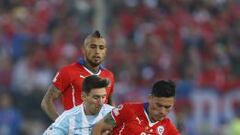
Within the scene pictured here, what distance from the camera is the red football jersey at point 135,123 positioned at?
8.35 meters

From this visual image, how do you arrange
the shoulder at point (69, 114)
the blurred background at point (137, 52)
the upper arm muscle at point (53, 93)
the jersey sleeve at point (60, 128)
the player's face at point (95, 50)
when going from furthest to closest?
the blurred background at point (137, 52) → the upper arm muscle at point (53, 93) → the player's face at point (95, 50) → the shoulder at point (69, 114) → the jersey sleeve at point (60, 128)

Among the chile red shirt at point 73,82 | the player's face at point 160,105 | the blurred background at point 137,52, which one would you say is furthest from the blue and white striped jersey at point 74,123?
the blurred background at point 137,52

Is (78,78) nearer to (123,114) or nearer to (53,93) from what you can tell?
(53,93)

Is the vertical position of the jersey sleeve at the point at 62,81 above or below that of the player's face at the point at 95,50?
below

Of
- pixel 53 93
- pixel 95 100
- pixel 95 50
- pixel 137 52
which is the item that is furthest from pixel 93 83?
pixel 137 52

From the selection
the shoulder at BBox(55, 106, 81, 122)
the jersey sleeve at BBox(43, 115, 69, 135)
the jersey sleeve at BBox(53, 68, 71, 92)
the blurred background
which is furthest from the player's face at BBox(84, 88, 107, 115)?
the blurred background

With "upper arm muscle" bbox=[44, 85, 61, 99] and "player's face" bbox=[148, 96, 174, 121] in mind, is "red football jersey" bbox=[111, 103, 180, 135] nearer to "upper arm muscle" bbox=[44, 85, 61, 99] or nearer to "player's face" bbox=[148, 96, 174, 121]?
"player's face" bbox=[148, 96, 174, 121]

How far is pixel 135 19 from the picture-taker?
19359 mm

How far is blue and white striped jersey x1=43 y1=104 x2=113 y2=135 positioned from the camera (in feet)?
27.7

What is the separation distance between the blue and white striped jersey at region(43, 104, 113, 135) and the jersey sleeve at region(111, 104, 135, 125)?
0.94 ft

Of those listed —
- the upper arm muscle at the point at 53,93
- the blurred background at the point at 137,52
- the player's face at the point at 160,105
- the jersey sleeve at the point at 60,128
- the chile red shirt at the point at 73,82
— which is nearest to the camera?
the player's face at the point at 160,105

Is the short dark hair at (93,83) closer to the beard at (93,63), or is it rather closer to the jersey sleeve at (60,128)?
the jersey sleeve at (60,128)

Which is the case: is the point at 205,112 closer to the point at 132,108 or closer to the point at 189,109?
the point at 189,109

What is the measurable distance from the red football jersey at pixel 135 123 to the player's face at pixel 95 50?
1.18 metres
